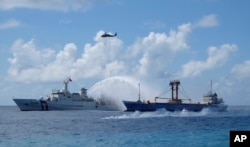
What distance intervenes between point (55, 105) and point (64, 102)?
3587 millimetres

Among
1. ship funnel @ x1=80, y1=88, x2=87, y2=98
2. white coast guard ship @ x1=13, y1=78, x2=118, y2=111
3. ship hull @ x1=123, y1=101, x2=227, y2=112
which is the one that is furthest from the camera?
ship funnel @ x1=80, y1=88, x2=87, y2=98

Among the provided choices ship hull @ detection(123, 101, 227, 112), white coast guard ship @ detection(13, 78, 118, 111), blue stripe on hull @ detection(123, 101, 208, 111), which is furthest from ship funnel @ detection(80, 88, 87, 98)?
blue stripe on hull @ detection(123, 101, 208, 111)

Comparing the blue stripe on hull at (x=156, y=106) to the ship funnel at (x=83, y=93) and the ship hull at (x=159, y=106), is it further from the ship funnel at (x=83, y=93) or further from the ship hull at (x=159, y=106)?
the ship funnel at (x=83, y=93)

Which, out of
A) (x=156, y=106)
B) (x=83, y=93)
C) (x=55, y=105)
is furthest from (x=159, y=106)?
(x=55, y=105)

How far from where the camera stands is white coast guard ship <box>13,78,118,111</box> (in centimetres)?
15738

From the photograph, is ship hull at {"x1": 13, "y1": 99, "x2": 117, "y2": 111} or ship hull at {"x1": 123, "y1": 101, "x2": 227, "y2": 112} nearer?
ship hull at {"x1": 123, "y1": 101, "x2": 227, "y2": 112}

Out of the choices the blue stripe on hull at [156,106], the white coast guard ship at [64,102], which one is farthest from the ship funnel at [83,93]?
the blue stripe on hull at [156,106]

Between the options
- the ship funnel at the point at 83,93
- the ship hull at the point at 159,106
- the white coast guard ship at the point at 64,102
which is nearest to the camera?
the ship hull at the point at 159,106

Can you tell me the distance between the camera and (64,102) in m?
159

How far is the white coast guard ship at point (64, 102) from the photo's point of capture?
157 m

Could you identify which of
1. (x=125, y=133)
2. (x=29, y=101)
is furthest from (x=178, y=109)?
(x=125, y=133)

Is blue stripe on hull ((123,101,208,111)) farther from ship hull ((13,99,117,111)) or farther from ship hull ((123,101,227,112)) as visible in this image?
ship hull ((13,99,117,111))

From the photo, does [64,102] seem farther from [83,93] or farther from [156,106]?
[156,106]

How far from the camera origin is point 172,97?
148 meters
